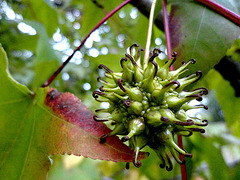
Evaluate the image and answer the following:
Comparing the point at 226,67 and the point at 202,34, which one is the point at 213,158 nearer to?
the point at 226,67

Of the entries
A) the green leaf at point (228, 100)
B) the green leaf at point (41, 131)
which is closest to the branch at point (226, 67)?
the green leaf at point (228, 100)

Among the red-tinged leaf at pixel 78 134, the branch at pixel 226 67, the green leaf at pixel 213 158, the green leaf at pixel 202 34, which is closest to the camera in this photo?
the red-tinged leaf at pixel 78 134

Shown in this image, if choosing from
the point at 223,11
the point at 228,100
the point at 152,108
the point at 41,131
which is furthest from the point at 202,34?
the point at 41,131

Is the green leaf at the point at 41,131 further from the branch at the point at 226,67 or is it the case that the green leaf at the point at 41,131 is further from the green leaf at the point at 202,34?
the branch at the point at 226,67

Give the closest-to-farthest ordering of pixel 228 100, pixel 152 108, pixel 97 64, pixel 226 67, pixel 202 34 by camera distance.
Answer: pixel 152 108 < pixel 202 34 < pixel 226 67 < pixel 228 100 < pixel 97 64

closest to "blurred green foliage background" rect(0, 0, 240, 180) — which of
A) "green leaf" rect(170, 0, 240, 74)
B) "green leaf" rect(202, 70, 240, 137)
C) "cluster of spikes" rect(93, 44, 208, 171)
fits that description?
"green leaf" rect(202, 70, 240, 137)

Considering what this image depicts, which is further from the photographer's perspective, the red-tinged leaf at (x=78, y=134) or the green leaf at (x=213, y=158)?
the green leaf at (x=213, y=158)
